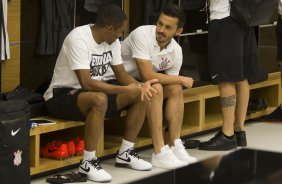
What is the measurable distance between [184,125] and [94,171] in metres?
1.52

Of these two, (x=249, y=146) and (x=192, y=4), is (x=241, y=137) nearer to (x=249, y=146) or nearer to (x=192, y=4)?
(x=249, y=146)

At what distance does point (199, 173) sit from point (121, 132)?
1.48 m

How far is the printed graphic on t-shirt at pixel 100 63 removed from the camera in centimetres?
474

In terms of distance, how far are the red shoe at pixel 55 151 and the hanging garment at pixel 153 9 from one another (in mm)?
1409

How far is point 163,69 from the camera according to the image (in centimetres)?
520

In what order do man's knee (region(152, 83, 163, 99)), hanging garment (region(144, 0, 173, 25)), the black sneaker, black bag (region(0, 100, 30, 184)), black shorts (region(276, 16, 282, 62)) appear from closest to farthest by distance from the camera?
black bag (region(0, 100, 30, 184))
man's knee (region(152, 83, 163, 99))
the black sneaker
hanging garment (region(144, 0, 173, 25))
black shorts (region(276, 16, 282, 62))

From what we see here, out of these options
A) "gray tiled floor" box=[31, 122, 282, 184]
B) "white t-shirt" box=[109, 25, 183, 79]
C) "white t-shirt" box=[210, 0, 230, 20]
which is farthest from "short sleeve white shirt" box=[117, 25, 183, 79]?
"gray tiled floor" box=[31, 122, 282, 184]

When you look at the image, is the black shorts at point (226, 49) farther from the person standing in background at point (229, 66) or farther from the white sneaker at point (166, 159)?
the white sneaker at point (166, 159)

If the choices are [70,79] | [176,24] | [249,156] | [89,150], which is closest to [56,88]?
[70,79]

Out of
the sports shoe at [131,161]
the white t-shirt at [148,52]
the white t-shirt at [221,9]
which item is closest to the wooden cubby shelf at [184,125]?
the sports shoe at [131,161]

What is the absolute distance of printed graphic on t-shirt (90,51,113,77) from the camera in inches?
187

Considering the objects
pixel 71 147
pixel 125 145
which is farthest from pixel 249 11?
pixel 71 147

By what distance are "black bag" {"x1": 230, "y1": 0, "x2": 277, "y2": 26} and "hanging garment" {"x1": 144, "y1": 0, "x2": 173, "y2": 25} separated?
77 cm

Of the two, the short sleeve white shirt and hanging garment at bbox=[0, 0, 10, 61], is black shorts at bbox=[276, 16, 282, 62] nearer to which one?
the short sleeve white shirt
